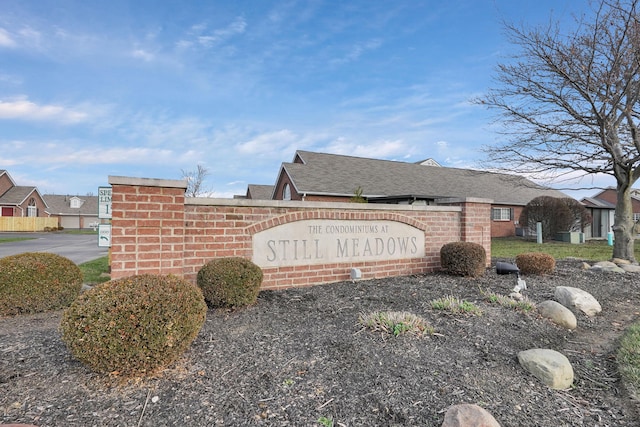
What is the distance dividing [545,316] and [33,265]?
6925mm

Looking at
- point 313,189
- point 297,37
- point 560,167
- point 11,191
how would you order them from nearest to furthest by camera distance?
point 297,37 → point 560,167 → point 313,189 → point 11,191

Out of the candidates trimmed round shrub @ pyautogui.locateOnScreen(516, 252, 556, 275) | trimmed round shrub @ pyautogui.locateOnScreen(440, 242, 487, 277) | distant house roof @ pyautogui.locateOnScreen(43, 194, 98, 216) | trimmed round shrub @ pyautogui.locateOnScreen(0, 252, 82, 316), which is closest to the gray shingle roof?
distant house roof @ pyautogui.locateOnScreen(43, 194, 98, 216)

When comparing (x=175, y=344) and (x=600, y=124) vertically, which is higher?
(x=600, y=124)

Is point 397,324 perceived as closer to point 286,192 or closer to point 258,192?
point 286,192

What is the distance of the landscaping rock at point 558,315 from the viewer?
4398 millimetres

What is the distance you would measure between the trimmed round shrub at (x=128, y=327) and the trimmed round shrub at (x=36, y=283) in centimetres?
283

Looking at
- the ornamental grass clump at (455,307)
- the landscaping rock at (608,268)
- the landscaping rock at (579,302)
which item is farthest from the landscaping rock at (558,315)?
the landscaping rock at (608,268)

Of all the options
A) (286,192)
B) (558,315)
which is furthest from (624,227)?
(286,192)

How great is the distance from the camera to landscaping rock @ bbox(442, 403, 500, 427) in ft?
6.84

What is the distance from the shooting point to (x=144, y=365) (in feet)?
8.55

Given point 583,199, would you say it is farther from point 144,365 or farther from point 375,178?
point 144,365

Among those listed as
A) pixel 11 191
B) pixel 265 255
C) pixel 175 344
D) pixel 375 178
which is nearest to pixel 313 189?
pixel 375 178

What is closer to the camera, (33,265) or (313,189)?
(33,265)

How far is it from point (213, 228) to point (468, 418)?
13.9ft
